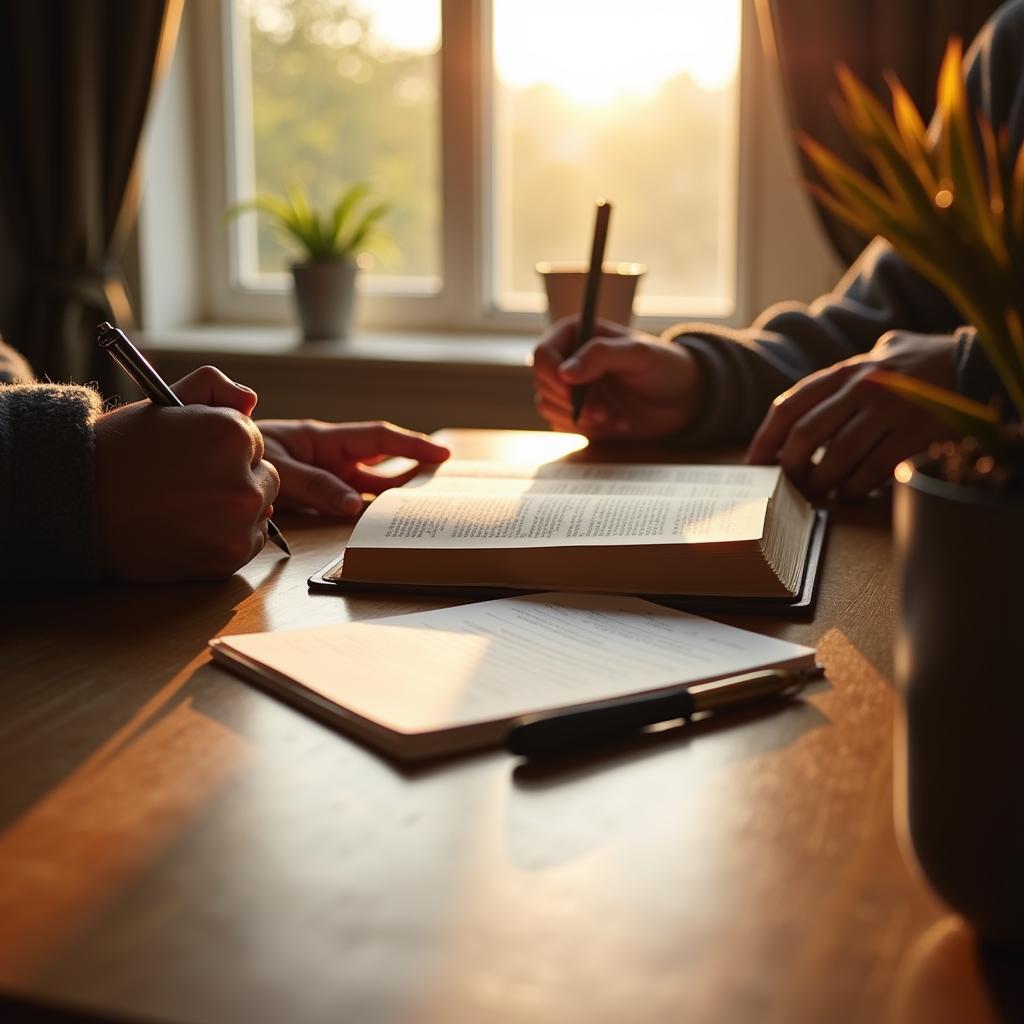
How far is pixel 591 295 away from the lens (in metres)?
1.32

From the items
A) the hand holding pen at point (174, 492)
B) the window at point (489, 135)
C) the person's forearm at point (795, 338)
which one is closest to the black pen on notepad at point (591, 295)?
the person's forearm at point (795, 338)

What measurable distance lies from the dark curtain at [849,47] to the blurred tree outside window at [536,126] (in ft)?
0.89

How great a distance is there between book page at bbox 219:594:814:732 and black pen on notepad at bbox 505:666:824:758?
0.02 metres

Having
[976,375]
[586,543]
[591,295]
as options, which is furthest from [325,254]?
[586,543]

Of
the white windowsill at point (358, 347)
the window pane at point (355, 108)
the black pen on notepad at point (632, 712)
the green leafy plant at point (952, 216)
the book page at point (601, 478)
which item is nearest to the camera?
the green leafy plant at point (952, 216)

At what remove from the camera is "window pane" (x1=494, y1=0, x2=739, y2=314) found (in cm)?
234

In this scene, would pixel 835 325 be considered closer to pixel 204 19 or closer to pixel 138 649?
pixel 138 649

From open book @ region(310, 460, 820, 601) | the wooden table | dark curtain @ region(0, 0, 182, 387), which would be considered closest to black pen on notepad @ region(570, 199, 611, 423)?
open book @ region(310, 460, 820, 601)

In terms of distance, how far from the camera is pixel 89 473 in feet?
2.55

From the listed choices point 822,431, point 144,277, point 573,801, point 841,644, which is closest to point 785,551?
point 841,644

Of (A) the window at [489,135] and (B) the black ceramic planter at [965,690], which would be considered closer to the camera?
(B) the black ceramic planter at [965,690]

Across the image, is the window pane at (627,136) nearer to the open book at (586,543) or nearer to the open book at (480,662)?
the open book at (586,543)

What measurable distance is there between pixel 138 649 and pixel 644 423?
0.75 meters

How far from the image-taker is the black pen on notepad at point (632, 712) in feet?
1.68
